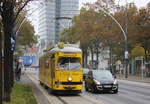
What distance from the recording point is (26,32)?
6944cm

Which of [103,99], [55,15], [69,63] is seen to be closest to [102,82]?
[69,63]

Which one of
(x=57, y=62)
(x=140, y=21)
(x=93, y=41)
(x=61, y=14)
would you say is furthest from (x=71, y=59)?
(x=61, y=14)

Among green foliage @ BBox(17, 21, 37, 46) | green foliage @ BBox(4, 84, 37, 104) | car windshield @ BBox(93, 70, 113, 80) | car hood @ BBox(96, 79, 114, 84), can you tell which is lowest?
green foliage @ BBox(4, 84, 37, 104)

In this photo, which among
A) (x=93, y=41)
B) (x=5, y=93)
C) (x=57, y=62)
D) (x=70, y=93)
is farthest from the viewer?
(x=93, y=41)

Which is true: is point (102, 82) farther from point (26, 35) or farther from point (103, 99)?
point (26, 35)

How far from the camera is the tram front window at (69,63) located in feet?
81.0

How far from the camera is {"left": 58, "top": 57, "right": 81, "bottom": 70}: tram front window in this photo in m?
24.7

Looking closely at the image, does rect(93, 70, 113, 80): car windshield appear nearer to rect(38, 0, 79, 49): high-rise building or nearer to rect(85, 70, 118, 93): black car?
rect(85, 70, 118, 93): black car

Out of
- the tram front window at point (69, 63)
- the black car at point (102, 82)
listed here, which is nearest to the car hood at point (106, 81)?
the black car at point (102, 82)

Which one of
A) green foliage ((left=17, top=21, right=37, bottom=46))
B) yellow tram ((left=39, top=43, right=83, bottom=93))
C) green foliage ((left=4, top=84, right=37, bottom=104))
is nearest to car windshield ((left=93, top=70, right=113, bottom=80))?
yellow tram ((left=39, top=43, right=83, bottom=93))

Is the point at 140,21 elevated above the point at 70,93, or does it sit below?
above

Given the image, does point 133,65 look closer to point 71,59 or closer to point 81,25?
point 81,25

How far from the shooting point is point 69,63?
24859 mm

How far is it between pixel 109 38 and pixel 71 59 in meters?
38.9
